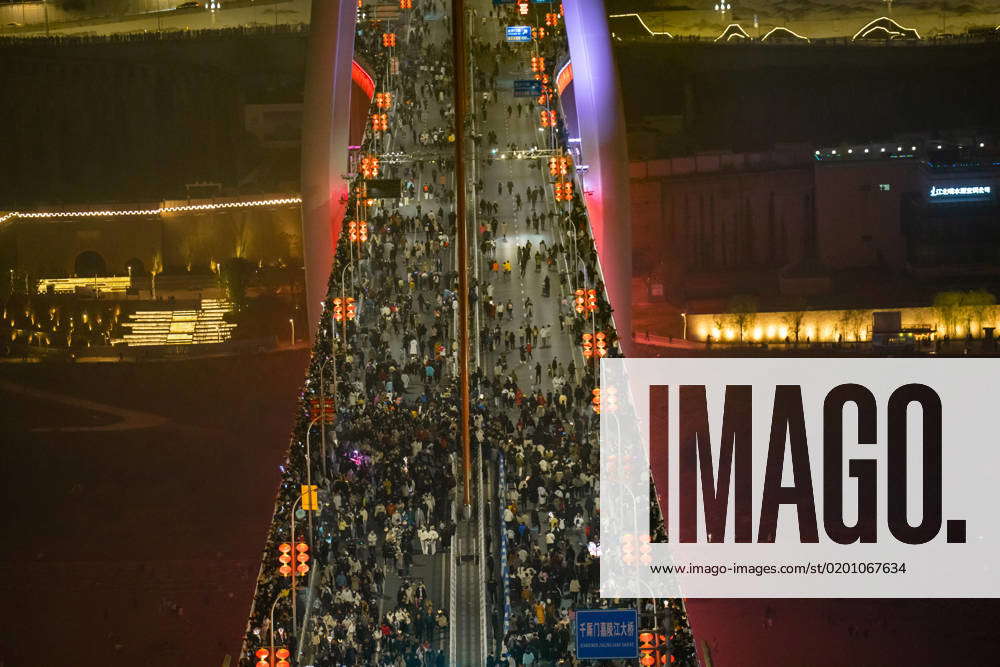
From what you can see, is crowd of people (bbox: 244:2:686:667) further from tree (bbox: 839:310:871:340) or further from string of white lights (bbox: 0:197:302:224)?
string of white lights (bbox: 0:197:302:224)

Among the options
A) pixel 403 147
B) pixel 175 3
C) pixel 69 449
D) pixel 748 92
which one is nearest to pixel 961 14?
pixel 748 92

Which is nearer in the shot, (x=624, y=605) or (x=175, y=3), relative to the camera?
(x=624, y=605)

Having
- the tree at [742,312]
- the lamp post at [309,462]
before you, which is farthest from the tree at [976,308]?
the lamp post at [309,462]

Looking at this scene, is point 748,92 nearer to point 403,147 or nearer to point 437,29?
point 437,29

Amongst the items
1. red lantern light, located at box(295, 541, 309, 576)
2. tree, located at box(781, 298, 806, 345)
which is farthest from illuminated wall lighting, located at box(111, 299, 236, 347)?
red lantern light, located at box(295, 541, 309, 576)

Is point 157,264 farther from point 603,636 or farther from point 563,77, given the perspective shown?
point 603,636

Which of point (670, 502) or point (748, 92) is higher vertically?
point (748, 92)

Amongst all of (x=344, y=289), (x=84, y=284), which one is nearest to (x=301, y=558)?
(x=344, y=289)
